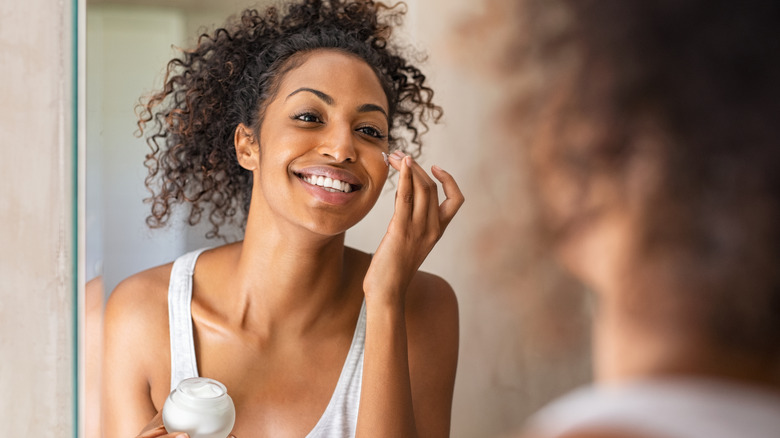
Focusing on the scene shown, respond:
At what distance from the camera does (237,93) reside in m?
0.71

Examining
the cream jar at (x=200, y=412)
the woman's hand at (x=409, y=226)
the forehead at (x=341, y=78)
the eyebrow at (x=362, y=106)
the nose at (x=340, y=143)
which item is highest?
the forehead at (x=341, y=78)

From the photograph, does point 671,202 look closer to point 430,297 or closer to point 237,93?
point 430,297

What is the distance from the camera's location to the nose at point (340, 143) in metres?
0.65

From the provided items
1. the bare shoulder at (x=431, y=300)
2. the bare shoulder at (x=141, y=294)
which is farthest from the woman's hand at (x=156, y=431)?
the bare shoulder at (x=431, y=300)

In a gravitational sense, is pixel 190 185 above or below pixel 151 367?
above

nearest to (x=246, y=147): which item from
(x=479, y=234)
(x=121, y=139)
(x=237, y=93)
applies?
(x=237, y=93)

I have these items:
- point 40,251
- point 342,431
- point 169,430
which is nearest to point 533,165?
point 342,431

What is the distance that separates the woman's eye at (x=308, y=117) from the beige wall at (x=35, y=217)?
35 cm

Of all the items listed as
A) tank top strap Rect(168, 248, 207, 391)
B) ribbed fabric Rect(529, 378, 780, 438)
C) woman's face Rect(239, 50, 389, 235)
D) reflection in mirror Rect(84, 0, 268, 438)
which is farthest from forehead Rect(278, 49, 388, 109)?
ribbed fabric Rect(529, 378, 780, 438)

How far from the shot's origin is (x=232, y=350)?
2.37 ft

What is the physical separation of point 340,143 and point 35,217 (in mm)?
449

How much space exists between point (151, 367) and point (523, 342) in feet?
1.32

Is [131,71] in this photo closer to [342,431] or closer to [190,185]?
[190,185]

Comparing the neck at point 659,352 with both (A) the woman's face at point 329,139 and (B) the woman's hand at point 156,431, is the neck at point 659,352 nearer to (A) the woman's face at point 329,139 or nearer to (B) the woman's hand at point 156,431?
(A) the woman's face at point 329,139
